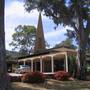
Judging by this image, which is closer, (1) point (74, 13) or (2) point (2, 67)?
(2) point (2, 67)

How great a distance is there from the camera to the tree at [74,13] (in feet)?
109

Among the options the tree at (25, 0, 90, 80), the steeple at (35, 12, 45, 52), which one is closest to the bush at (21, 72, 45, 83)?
the tree at (25, 0, 90, 80)

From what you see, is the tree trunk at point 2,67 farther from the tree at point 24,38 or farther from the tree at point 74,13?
the tree at point 24,38

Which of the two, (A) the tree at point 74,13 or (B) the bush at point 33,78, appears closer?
(B) the bush at point 33,78

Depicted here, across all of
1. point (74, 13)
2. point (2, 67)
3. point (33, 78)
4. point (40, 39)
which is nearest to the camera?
point (2, 67)

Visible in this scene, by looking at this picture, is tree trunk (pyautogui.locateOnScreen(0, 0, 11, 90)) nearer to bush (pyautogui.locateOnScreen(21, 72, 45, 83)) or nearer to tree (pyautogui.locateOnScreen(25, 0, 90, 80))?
bush (pyautogui.locateOnScreen(21, 72, 45, 83))

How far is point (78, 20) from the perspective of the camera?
3359 centimetres

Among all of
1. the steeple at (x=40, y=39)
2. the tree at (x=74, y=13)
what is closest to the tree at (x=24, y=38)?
the steeple at (x=40, y=39)

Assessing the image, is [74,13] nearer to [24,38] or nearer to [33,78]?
[33,78]

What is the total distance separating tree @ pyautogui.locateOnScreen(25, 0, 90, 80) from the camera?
33125 mm

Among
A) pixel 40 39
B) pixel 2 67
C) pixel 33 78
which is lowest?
pixel 33 78

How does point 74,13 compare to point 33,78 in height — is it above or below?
above

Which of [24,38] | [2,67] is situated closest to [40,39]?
[24,38]

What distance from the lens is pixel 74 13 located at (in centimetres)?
3422
